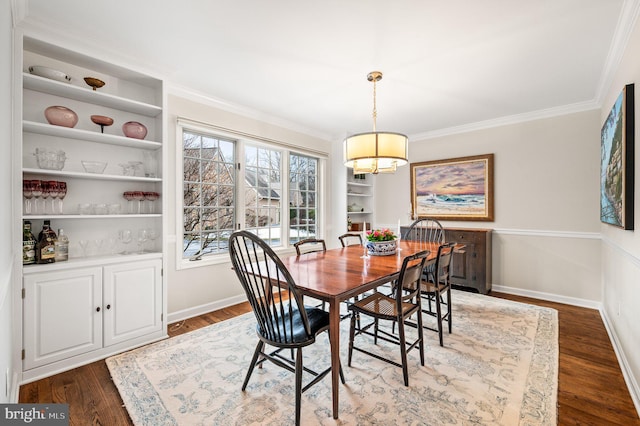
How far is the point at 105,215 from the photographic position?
94.2 inches

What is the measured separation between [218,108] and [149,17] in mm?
1473

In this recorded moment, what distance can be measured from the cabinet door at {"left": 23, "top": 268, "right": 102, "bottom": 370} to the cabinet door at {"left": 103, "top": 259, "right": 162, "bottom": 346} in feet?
0.22

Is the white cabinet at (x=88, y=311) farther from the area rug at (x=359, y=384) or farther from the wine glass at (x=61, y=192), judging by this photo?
the wine glass at (x=61, y=192)

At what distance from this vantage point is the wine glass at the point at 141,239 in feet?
8.86

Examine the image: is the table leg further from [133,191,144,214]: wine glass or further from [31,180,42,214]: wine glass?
[31,180,42,214]: wine glass

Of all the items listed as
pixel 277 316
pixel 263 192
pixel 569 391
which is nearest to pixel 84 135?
pixel 263 192

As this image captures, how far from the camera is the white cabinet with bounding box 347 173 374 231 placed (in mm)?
5320

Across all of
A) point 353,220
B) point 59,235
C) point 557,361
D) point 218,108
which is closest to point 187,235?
point 59,235

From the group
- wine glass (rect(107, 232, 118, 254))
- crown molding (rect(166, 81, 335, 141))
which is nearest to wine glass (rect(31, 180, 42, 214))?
wine glass (rect(107, 232, 118, 254))

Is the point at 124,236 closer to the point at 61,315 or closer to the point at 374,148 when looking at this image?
the point at 61,315

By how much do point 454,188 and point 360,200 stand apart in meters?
1.71

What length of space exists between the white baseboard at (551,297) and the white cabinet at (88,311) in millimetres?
4359

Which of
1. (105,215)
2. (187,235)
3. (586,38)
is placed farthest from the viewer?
(187,235)

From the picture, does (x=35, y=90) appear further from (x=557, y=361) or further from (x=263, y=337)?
(x=557, y=361)
